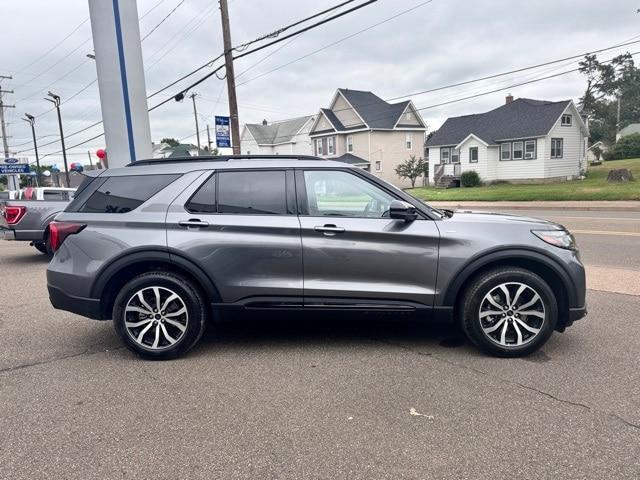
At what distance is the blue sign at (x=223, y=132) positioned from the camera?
15.2 meters

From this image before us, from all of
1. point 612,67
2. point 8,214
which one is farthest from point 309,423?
point 612,67

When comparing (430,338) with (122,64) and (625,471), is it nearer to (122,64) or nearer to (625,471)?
(625,471)

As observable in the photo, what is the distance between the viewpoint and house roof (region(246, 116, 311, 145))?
172 ft

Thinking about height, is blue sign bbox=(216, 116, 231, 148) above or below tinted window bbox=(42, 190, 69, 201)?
above

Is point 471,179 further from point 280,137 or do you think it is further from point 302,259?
point 302,259

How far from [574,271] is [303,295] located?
91.6 inches

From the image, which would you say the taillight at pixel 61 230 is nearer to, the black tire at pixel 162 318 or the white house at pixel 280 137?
the black tire at pixel 162 318

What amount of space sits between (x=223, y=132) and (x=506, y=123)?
2753 centimetres

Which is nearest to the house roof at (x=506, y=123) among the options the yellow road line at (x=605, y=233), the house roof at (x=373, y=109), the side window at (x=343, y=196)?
the house roof at (x=373, y=109)

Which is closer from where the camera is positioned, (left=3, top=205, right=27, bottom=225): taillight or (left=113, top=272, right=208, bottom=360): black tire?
(left=113, top=272, right=208, bottom=360): black tire

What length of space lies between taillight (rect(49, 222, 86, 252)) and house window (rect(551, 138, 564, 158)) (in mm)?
35297

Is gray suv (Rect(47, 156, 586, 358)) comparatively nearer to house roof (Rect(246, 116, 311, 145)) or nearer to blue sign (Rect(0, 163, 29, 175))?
blue sign (Rect(0, 163, 29, 175))

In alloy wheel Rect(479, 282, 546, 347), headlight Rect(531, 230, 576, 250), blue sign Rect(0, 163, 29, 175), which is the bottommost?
alloy wheel Rect(479, 282, 546, 347)

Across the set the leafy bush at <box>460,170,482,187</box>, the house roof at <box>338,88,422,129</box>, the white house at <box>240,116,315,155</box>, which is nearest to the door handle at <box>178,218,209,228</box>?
the leafy bush at <box>460,170,482,187</box>
